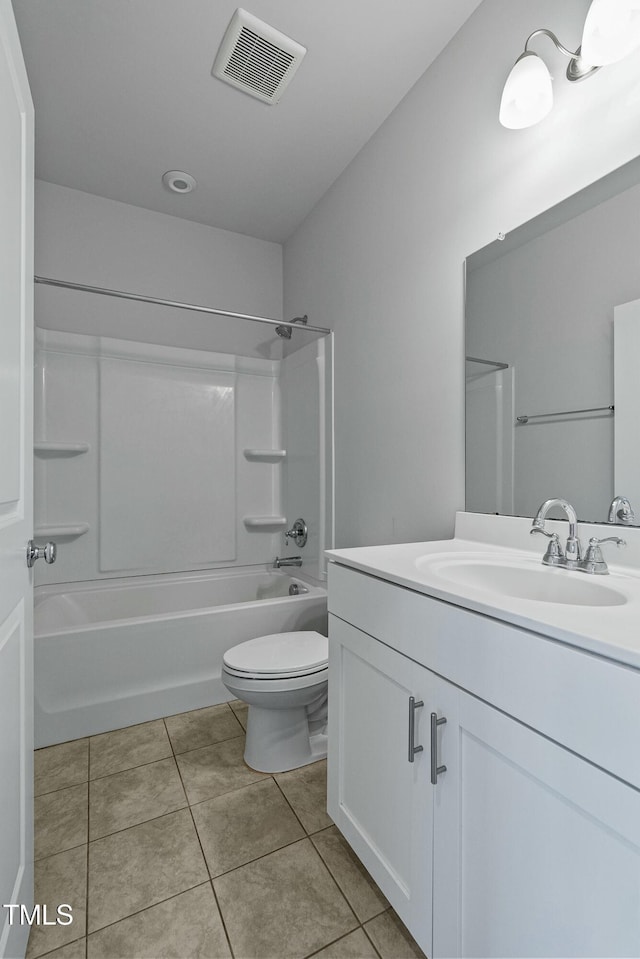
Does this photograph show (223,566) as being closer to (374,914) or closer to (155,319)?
(155,319)

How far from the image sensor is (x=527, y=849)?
0.68 meters

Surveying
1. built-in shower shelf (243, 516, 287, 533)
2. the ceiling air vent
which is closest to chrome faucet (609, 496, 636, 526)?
the ceiling air vent

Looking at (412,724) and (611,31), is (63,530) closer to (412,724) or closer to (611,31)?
(412,724)

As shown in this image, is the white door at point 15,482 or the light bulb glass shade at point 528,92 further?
the light bulb glass shade at point 528,92

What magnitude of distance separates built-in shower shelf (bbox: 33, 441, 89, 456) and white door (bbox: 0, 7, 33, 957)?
140 centimetres

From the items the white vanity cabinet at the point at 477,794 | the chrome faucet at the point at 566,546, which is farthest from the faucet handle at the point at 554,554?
the white vanity cabinet at the point at 477,794

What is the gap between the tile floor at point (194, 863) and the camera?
1023mm

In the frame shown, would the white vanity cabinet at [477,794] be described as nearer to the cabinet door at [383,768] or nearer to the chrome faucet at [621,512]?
the cabinet door at [383,768]

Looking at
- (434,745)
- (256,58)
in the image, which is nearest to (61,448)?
(256,58)

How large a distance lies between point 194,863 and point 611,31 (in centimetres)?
227

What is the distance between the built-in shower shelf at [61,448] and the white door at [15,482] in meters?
1.40

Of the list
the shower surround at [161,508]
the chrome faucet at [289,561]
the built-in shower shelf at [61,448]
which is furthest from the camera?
the chrome faucet at [289,561]

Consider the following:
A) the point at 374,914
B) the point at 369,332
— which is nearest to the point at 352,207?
the point at 369,332

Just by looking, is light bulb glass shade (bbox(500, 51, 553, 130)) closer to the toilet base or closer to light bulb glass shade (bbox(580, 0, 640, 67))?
light bulb glass shade (bbox(580, 0, 640, 67))
